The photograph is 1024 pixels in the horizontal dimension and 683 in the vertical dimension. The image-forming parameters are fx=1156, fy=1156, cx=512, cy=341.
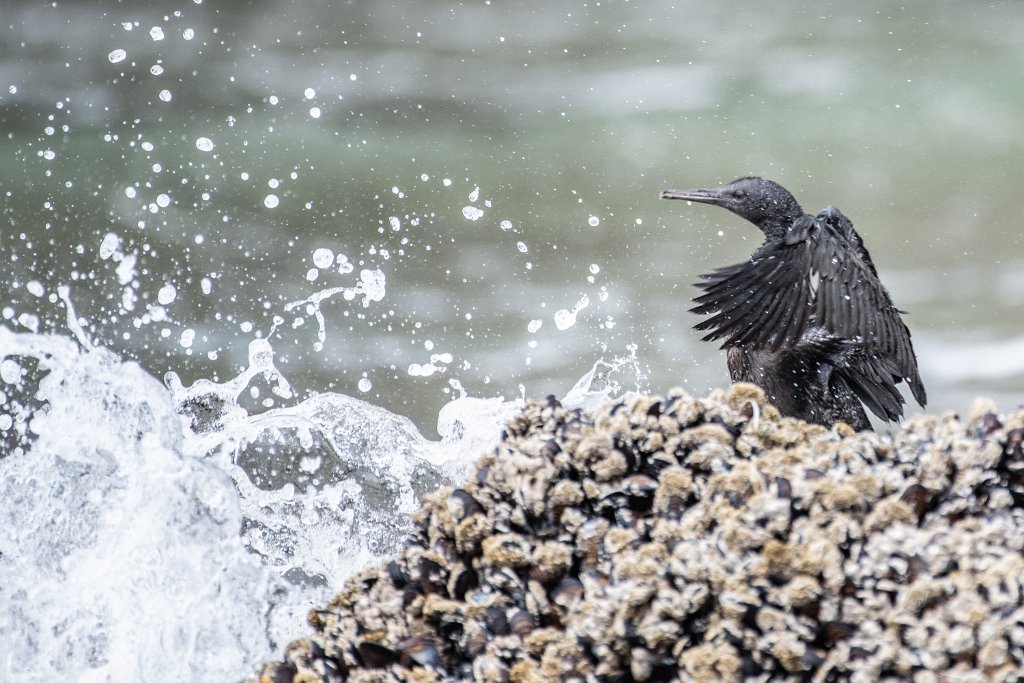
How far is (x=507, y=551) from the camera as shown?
0.86 m

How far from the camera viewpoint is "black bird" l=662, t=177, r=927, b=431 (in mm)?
1689

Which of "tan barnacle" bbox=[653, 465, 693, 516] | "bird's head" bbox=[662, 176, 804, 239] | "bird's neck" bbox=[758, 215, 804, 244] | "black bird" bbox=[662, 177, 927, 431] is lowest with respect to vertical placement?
"tan barnacle" bbox=[653, 465, 693, 516]

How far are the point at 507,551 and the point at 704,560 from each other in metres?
0.16

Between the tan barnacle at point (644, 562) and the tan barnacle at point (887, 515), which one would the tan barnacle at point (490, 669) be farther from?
the tan barnacle at point (887, 515)

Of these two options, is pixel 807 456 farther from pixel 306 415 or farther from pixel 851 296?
pixel 306 415

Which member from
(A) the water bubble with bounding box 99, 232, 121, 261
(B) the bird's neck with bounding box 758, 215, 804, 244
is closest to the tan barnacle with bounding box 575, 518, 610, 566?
(B) the bird's neck with bounding box 758, 215, 804, 244

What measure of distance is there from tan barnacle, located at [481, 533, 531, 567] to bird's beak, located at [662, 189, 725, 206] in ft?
4.22

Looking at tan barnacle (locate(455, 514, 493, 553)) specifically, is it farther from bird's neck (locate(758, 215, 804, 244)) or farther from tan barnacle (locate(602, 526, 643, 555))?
bird's neck (locate(758, 215, 804, 244))

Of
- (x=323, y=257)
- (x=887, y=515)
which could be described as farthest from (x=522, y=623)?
(x=323, y=257)

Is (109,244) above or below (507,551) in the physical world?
above

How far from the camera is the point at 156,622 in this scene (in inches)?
45.4

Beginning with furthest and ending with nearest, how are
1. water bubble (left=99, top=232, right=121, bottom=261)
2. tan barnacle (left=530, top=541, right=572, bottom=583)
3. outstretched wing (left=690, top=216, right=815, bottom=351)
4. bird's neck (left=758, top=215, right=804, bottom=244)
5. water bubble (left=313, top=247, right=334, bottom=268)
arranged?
water bubble (left=99, top=232, right=121, bottom=261) < water bubble (left=313, top=247, right=334, bottom=268) < bird's neck (left=758, top=215, right=804, bottom=244) < outstretched wing (left=690, top=216, right=815, bottom=351) < tan barnacle (left=530, top=541, right=572, bottom=583)

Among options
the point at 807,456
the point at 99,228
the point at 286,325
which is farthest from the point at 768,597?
the point at 99,228

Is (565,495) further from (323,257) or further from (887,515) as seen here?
(323,257)
